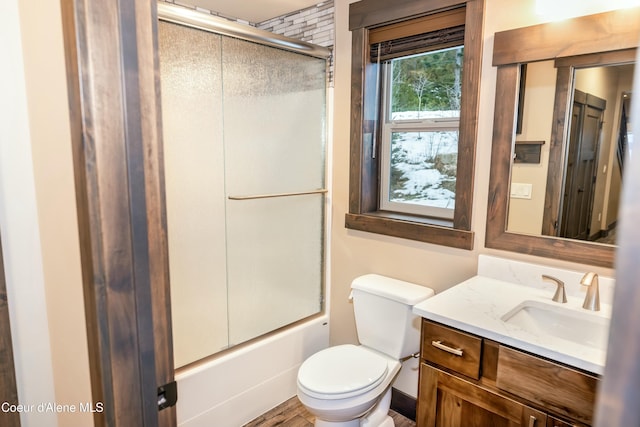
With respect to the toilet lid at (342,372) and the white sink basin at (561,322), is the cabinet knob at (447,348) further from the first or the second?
the toilet lid at (342,372)

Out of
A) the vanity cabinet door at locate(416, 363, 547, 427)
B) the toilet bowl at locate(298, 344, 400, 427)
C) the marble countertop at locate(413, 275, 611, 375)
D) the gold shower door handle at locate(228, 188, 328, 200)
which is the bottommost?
the toilet bowl at locate(298, 344, 400, 427)

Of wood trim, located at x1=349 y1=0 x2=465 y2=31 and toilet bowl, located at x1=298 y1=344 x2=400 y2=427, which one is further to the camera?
wood trim, located at x1=349 y1=0 x2=465 y2=31

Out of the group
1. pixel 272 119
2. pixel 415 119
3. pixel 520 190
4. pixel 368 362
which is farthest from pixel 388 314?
pixel 272 119

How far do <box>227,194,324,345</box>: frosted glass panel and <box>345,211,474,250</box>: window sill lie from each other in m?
0.29

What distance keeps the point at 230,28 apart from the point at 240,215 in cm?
95

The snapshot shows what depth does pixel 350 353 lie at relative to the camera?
2059 millimetres

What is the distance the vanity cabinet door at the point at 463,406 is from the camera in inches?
50.3

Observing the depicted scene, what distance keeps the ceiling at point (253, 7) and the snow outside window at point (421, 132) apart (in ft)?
Result: 2.22

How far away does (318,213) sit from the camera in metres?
2.55

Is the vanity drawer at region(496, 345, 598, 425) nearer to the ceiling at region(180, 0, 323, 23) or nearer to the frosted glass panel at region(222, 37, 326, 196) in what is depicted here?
the frosted glass panel at region(222, 37, 326, 196)

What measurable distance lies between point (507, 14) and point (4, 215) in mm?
1962

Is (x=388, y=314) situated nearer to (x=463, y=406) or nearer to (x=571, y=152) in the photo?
(x=463, y=406)

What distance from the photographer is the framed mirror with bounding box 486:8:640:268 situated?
147 centimetres

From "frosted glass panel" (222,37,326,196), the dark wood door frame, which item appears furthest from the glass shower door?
the dark wood door frame
